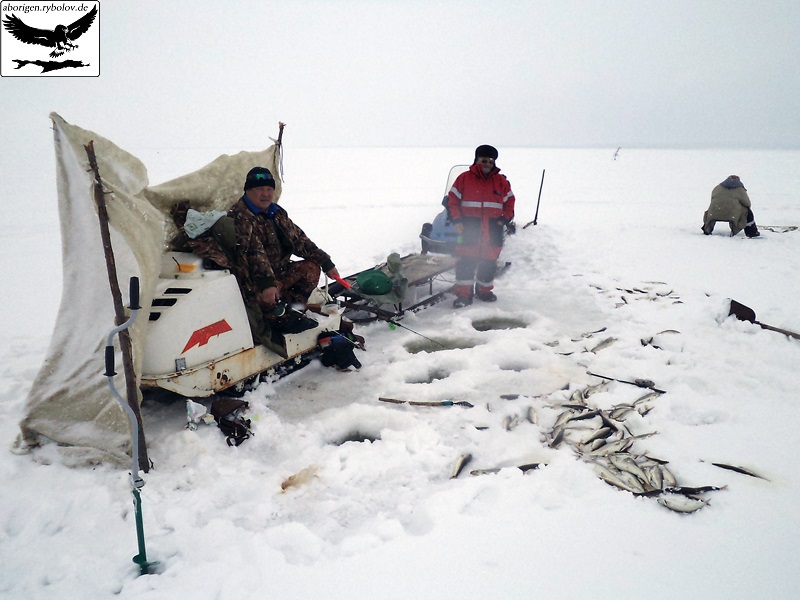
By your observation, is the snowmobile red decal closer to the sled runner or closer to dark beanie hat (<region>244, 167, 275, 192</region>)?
dark beanie hat (<region>244, 167, 275, 192</region>)

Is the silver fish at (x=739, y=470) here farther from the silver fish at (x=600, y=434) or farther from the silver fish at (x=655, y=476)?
the silver fish at (x=600, y=434)

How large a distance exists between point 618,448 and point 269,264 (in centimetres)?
308

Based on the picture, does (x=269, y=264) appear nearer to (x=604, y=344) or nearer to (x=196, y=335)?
(x=196, y=335)

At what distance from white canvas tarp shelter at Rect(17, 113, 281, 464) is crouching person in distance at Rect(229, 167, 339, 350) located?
791mm

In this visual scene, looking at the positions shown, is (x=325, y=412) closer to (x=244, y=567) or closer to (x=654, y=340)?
(x=244, y=567)

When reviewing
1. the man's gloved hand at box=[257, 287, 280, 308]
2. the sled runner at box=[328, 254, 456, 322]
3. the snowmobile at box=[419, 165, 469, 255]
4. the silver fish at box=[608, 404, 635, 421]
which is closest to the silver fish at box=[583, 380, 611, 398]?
the silver fish at box=[608, 404, 635, 421]

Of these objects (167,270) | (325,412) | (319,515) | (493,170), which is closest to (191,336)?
(167,270)

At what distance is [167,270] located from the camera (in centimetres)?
364

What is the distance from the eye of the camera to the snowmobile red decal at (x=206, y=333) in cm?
353

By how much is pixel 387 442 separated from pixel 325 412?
2.32ft

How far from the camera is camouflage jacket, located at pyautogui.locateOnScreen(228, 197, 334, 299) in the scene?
4.05 m

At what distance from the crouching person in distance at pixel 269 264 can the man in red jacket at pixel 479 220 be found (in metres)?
2.44

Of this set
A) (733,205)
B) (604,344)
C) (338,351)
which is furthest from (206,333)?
(733,205)

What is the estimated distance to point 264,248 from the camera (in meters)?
4.29
